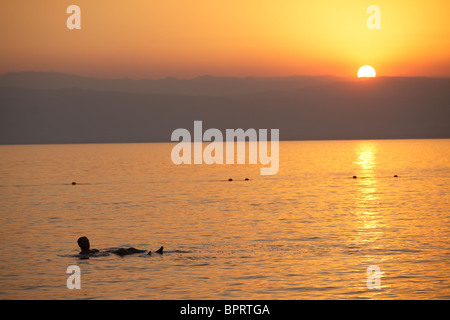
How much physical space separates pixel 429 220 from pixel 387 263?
20.9m

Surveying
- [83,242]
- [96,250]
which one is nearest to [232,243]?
[96,250]

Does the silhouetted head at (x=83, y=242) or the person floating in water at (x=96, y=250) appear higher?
the silhouetted head at (x=83, y=242)

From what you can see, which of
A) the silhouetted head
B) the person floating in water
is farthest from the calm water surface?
the silhouetted head

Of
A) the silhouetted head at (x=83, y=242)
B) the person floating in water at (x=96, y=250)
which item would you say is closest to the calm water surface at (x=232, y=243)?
the person floating in water at (x=96, y=250)

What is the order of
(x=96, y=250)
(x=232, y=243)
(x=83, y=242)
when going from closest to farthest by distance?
(x=83, y=242)
(x=96, y=250)
(x=232, y=243)

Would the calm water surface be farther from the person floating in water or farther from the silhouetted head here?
the silhouetted head

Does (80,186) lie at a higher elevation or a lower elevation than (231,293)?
higher

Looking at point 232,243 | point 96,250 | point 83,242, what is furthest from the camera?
point 232,243

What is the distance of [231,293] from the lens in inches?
1105

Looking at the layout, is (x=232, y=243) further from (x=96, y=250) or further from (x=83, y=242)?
(x=83, y=242)

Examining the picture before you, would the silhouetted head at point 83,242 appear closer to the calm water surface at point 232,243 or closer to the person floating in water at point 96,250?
the person floating in water at point 96,250

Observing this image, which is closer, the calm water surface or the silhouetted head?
the calm water surface
